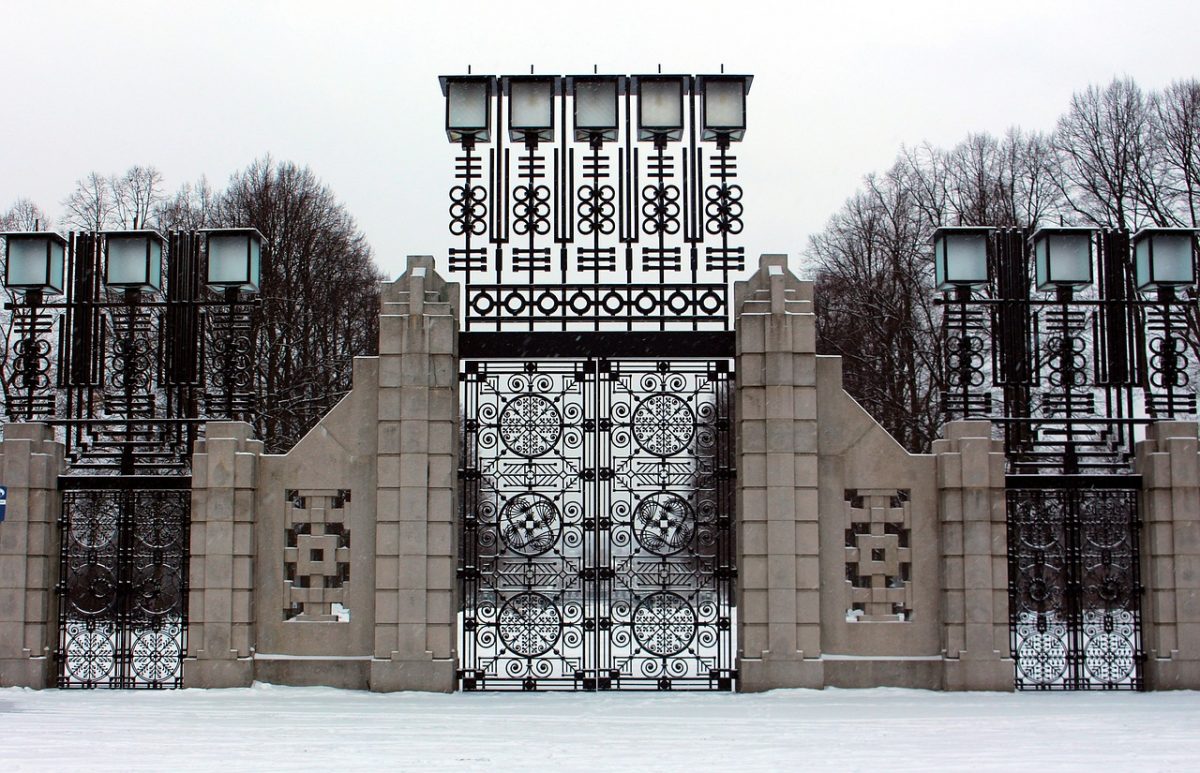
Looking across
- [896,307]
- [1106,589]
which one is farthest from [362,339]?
[1106,589]

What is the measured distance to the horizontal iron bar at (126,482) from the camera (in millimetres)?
12891

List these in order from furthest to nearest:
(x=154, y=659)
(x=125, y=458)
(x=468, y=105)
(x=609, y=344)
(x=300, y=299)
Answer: (x=300, y=299) → (x=468, y=105) → (x=125, y=458) → (x=154, y=659) → (x=609, y=344)

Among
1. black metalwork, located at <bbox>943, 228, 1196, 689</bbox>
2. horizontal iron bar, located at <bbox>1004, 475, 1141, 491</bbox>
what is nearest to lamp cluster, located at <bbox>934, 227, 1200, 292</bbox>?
black metalwork, located at <bbox>943, 228, 1196, 689</bbox>

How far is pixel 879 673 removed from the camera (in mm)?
12523

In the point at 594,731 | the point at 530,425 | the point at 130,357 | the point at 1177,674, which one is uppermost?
the point at 130,357

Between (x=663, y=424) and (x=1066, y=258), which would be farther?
(x=1066, y=258)

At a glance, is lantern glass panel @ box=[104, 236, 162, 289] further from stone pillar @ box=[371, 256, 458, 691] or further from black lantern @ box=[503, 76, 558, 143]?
black lantern @ box=[503, 76, 558, 143]

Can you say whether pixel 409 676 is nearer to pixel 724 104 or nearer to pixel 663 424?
pixel 663 424

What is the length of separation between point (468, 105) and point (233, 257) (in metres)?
3.05

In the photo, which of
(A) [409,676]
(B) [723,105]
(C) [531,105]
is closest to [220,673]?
(A) [409,676]

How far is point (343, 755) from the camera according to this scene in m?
9.32

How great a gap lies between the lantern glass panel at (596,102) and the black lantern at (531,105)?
30cm

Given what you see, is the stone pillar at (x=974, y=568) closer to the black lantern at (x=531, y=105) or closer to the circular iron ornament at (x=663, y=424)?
the circular iron ornament at (x=663, y=424)

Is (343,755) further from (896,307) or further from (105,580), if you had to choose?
(896,307)
